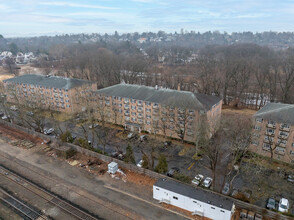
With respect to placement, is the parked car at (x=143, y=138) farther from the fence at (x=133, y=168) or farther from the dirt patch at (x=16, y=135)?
the dirt patch at (x=16, y=135)

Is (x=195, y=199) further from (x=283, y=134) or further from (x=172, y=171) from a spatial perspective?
(x=283, y=134)

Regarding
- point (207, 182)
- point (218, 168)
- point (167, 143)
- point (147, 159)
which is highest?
point (147, 159)

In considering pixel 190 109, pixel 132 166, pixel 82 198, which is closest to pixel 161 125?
pixel 190 109

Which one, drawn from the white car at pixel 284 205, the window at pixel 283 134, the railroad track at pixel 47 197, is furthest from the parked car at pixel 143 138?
the white car at pixel 284 205

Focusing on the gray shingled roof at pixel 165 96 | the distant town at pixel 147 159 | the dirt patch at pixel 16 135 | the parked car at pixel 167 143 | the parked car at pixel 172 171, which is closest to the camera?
the distant town at pixel 147 159

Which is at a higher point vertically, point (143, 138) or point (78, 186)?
point (143, 138)

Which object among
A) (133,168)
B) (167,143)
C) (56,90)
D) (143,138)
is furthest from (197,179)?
(56,90)

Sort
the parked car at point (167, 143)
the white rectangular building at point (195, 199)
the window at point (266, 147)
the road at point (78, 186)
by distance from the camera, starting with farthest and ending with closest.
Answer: the parked car at point (167, 143), the window at point (266, 147), the road at point (78, 186), the white rectangular building at point (195, 199)
